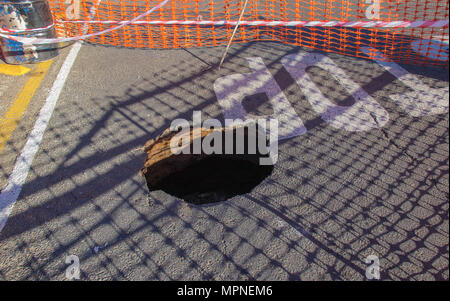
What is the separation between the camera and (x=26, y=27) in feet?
20.3

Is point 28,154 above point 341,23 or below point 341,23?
below

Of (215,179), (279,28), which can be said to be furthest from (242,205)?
(279,28)

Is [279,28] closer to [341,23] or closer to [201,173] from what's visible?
[341,23]

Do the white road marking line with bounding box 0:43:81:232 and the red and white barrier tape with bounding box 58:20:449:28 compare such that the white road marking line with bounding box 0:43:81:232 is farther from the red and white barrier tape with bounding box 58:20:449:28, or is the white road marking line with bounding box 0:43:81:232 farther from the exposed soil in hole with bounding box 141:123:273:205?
the red and white barrier tape with bounding box 58:20:449:28

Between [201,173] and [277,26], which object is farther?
[277,26]

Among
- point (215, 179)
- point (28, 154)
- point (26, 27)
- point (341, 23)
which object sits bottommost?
point (215, 179)

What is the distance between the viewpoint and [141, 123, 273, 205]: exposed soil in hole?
4.17 metres

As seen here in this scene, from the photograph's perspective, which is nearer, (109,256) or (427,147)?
(109,256)

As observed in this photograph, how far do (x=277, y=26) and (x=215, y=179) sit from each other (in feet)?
15.1

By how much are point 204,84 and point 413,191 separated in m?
3.26

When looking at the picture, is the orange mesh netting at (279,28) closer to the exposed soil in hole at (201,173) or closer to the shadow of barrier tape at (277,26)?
the shadow of barrier tape at (277,26)
